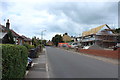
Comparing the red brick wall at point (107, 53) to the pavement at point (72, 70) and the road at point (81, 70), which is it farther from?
the road at point (81, 70)

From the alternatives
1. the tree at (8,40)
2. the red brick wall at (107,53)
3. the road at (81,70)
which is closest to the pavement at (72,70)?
the road at (81,70)

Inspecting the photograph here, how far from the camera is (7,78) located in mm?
5039

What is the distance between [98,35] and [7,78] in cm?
5972

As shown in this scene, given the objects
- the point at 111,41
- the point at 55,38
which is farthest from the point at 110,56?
the point at 55,38

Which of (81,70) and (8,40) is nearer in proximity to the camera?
(81,70)

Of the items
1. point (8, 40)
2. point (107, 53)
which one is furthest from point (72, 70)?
point (107, 53)

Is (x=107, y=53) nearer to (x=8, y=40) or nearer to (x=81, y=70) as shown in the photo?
(x=81, y=70)

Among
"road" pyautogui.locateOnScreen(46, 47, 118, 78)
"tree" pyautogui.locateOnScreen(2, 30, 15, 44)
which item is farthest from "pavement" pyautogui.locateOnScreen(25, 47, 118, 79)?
"tree" pyautogui.locateOnScreen(2, 30, 15, 44)

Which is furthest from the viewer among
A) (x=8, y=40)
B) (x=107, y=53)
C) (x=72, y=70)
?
(x=107, y=53)

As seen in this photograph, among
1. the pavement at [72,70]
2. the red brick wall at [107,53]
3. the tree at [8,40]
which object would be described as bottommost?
the pavement at [72,70]

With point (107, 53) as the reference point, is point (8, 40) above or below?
above

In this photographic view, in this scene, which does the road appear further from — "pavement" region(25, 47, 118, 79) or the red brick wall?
the red brick wall

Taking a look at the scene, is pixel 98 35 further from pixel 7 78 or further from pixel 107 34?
pixel 7 78

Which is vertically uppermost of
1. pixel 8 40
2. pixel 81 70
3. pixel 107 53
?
pixel 8 40
